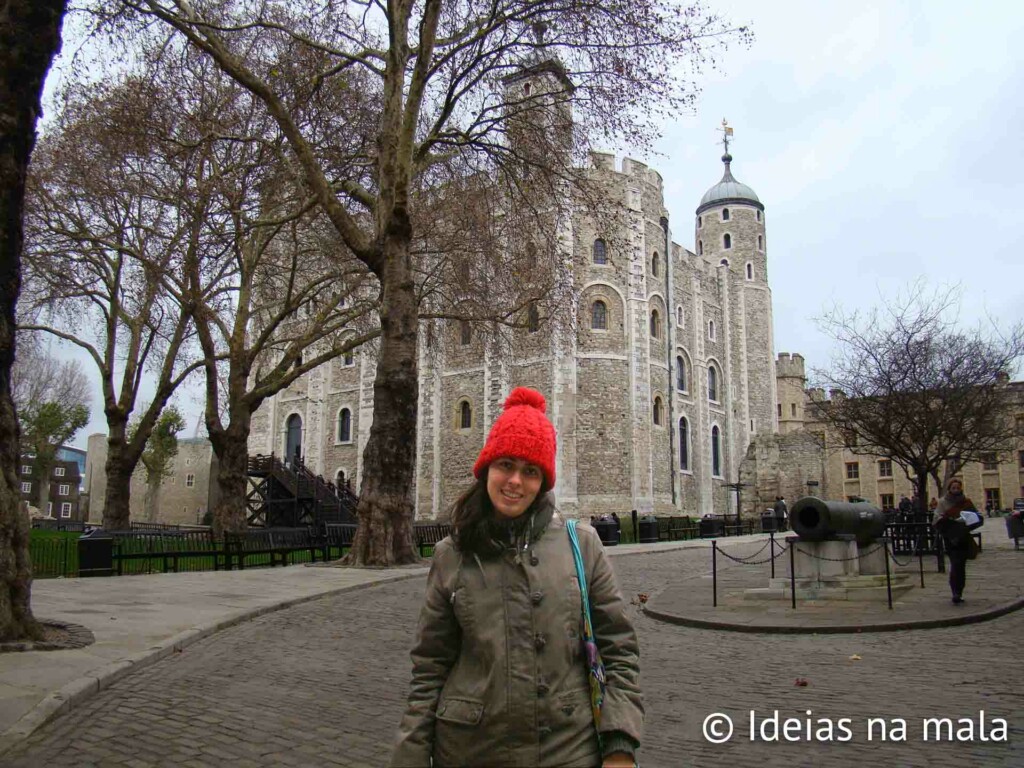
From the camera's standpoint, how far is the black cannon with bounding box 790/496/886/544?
33.4 feet

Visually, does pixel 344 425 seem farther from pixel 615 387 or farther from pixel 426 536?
pixel 426 536

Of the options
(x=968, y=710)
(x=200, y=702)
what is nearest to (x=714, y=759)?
(x=968, y=710)

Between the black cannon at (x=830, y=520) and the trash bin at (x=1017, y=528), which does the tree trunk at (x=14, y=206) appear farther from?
the trash bin at (x=1017, y=528)

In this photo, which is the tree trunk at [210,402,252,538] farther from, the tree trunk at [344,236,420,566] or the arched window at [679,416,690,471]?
the arched window at [679,416,690,471]

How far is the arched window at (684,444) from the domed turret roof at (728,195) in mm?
18969

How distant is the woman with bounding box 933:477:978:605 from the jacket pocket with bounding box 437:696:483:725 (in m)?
8.43

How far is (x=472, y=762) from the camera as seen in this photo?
2.22 meters

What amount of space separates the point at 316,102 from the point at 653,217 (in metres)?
25.2

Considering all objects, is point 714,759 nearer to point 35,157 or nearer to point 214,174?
point 214,174

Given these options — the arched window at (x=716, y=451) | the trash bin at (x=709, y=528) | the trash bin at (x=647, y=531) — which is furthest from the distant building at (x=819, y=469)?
the trash bin at (x=647, y=531)

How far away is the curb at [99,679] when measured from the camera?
14.9 ft

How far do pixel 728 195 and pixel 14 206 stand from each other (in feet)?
169

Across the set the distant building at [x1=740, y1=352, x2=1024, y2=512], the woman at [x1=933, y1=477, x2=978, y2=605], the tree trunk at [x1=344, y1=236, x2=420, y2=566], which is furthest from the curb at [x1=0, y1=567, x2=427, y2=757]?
the distant building at [x1=740, y1=352, x2=1024, y2=512]

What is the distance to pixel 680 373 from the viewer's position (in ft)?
137
